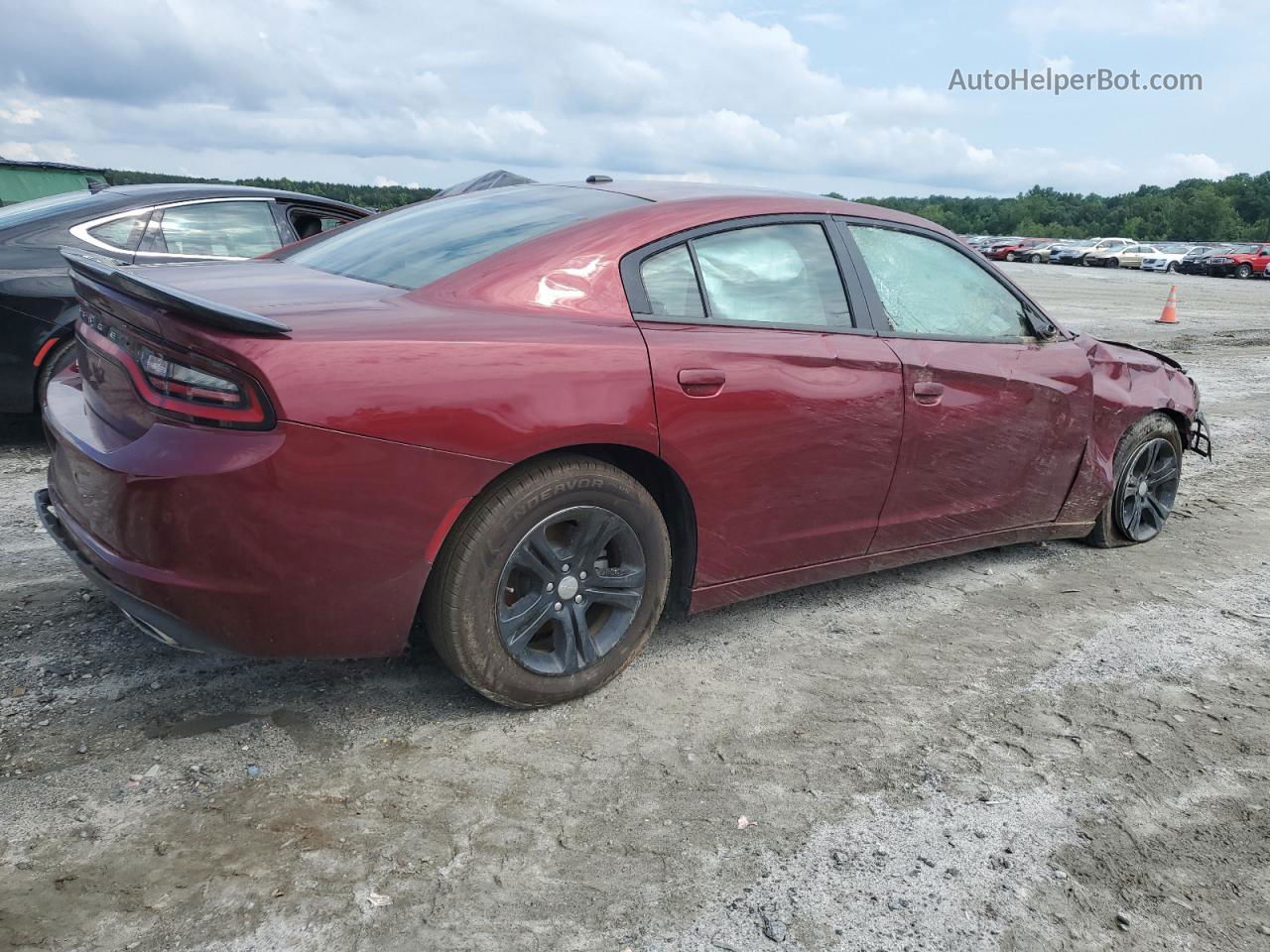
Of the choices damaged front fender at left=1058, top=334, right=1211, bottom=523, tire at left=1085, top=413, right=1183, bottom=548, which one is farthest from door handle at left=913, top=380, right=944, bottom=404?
tire at left=1085, top=413, right=1183, bottom=548

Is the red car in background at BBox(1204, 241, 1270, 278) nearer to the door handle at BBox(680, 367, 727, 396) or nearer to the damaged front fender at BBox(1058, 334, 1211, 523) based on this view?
the damaged front fender at BBox(1058, 334, 1211, 523)

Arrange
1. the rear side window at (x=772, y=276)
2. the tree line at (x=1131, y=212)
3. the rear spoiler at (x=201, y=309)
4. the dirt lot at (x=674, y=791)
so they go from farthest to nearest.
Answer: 1. the tree line at (x=1131, y=212)
2. the rear side window at (x=772, y=276)
3. the rear spoiler at (x=201, y=309)
4. the dirt lot at (x=674, y=791)

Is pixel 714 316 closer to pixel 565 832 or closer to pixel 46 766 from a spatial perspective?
pixel 565 832

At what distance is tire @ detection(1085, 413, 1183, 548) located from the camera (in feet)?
16.1

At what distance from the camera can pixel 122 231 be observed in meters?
6.09

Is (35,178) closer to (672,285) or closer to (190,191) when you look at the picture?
(190,191)

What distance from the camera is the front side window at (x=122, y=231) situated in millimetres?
6012

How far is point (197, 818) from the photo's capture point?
2.47 m

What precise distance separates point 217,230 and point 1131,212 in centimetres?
11242

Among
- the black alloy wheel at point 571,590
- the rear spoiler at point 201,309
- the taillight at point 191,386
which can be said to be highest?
the rear spoiler at point 201,309

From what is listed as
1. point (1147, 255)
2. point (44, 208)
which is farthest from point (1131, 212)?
point (44, 208)

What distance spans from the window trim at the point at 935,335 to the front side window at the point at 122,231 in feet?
14.4

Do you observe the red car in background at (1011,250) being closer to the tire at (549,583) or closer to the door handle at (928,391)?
the door handle at (928,391)

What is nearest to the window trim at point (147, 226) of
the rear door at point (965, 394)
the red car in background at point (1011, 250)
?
the rear door at point (965, 394)
